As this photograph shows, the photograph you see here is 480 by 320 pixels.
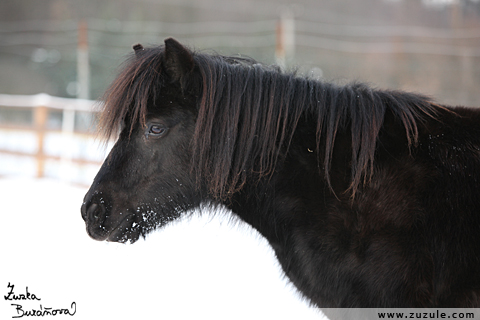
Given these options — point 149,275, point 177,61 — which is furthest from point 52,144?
point 177,61

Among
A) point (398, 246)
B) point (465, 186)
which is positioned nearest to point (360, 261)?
point (398, 246)

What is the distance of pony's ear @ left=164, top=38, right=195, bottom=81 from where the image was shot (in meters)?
1.87

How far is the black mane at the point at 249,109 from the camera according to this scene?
191cm

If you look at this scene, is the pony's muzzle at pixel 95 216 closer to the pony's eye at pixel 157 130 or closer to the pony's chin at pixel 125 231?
the pony's chin at pixel 125 231

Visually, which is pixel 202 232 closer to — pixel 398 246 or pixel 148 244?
pixel 148 244

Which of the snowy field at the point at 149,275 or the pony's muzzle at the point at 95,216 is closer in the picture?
the pony's muzzle at the point at 95,216

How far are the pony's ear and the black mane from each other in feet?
0.16

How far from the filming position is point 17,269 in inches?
155

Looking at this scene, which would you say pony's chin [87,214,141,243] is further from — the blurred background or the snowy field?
the blurred background

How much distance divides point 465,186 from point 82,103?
8.94m

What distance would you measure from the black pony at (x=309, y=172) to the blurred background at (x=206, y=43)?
7.33 m

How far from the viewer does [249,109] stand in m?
1.97
